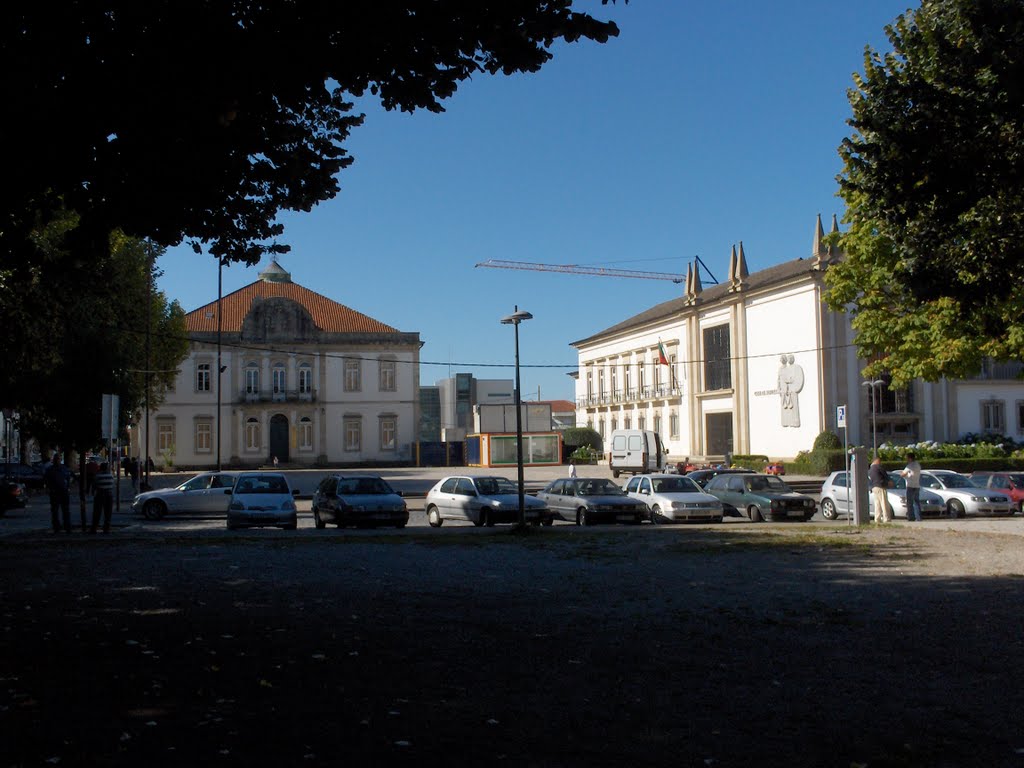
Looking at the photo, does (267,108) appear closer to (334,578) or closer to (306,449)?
(334,578)

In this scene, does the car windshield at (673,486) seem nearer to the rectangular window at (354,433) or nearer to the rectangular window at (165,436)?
the rectangular window at (354,433)

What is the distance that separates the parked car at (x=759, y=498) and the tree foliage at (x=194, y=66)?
63.4 feet

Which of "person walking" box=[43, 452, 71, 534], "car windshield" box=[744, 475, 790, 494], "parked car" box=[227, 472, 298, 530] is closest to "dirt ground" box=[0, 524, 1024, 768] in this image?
"person walking" box=[43, 452, 71, 534]

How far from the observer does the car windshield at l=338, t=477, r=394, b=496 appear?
2416 cm

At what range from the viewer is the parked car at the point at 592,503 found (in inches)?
966

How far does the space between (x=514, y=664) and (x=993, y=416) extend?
5537 centimetres

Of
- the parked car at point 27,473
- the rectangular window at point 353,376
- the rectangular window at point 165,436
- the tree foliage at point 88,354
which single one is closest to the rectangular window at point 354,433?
the rectangular window at point 353,376

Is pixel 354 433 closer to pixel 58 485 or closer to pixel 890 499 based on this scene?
pixel 890 499

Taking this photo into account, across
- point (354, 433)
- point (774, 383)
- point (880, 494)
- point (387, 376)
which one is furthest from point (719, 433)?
point (880, 494)

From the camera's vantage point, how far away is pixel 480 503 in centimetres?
2395

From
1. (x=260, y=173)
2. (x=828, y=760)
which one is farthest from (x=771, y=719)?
(x=260, y=173)

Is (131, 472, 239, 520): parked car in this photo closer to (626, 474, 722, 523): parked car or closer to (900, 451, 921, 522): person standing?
(626, 474, 722, 523): parked car

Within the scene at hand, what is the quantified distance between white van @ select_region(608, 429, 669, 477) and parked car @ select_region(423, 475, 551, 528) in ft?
91.1

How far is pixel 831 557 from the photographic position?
15.3m
